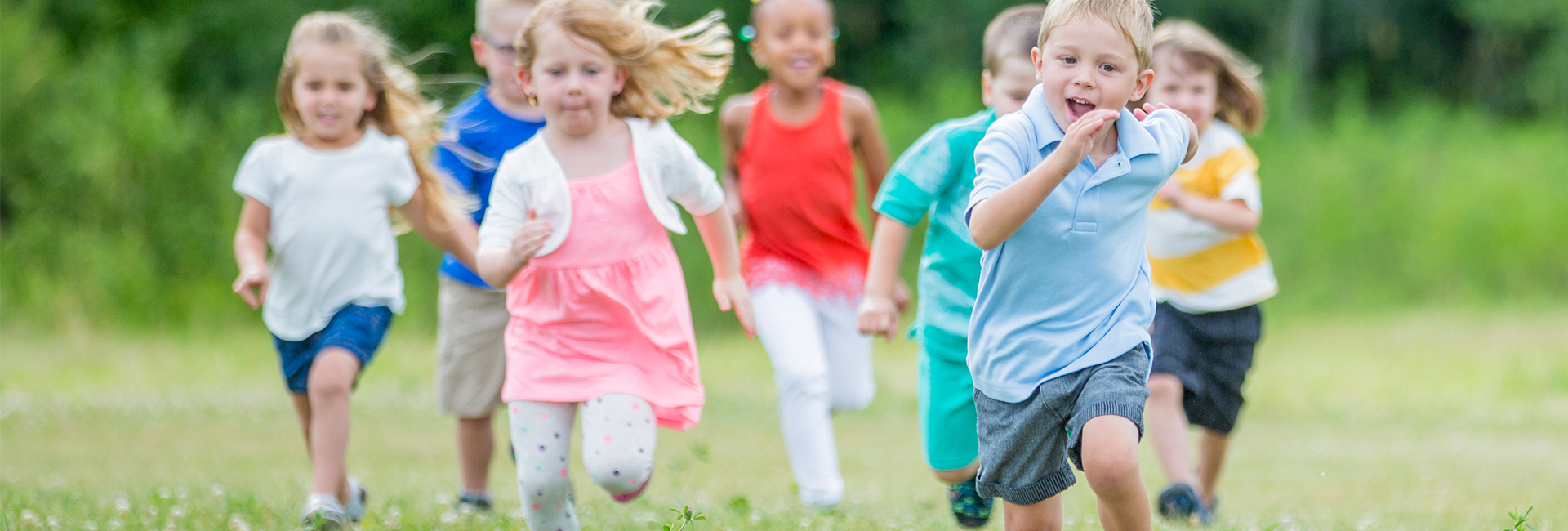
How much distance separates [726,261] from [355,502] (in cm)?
165

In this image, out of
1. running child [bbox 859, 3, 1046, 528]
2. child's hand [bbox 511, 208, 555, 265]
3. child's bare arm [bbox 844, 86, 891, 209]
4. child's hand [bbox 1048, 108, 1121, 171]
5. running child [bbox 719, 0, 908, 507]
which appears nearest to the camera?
child's hand [bbox 1048, 108, 1121, 171]

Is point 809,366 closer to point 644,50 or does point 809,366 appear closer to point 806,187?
point 806,187

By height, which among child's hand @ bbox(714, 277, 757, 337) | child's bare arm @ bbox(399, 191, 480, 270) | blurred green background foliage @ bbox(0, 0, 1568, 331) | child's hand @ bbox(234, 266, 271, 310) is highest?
child's hand @ bbox(234, 266, 271, 310)

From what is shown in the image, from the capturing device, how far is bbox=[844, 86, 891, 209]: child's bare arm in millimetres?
5879

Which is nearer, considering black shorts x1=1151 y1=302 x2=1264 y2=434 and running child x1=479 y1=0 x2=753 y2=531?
running child x1=479 y1=0 x2=753 y2=531

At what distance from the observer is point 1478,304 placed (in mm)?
15273

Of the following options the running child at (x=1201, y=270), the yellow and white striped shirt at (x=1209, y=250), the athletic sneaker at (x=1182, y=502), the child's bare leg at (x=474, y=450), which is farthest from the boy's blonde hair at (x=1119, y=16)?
the child's bare leg at (x=474, y=450)

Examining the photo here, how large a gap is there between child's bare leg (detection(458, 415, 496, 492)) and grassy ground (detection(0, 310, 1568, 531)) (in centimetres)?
18

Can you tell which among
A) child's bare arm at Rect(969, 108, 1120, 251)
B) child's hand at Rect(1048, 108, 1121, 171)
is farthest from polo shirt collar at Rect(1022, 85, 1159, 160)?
child's hand at Rect(1048, 108, 1121, 171)

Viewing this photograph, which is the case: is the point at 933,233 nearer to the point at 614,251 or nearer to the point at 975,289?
the point at 975,289

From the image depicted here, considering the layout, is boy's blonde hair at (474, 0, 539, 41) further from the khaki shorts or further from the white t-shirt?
the khaki shorts

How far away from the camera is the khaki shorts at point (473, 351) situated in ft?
17.7

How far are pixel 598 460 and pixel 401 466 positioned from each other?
4268 millimetres

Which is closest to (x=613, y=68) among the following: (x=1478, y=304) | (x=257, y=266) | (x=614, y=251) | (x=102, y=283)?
(x=614, y=251)
